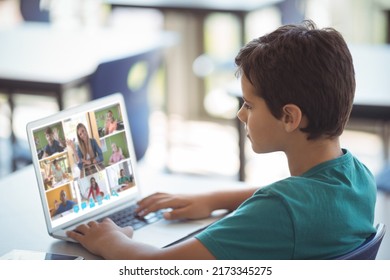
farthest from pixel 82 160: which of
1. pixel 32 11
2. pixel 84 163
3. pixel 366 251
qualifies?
pixel 32 11

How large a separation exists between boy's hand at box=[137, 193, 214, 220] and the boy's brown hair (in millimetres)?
399

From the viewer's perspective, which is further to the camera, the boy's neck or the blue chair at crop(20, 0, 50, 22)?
the blue chair at crop(20, 0, 50, 22)

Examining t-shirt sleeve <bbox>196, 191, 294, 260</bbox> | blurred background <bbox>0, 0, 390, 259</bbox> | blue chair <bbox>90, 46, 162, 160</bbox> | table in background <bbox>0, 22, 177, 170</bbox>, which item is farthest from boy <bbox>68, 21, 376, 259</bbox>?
blurred background <bbox>0, 0, 390, 259</bbox>

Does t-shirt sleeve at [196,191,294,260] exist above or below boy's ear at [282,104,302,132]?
below

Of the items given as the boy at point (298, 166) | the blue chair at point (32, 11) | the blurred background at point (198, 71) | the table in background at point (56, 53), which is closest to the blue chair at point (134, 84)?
the table in background at point (56, 53)

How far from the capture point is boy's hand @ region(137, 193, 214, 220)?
1703 mm

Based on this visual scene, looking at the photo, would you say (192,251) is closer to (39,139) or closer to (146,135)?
(39,139)

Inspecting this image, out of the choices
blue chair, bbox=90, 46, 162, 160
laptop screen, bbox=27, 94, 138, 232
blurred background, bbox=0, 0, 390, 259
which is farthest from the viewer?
blurred background, bbox=0, 0, 390, 259

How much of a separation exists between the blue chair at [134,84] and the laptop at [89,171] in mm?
1166

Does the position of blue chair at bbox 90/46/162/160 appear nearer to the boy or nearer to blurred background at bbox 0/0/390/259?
blurred background at bbox 0/0/390/259

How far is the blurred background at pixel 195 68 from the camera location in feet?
13.0

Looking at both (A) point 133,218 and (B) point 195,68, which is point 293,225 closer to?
(A) point 133,218
